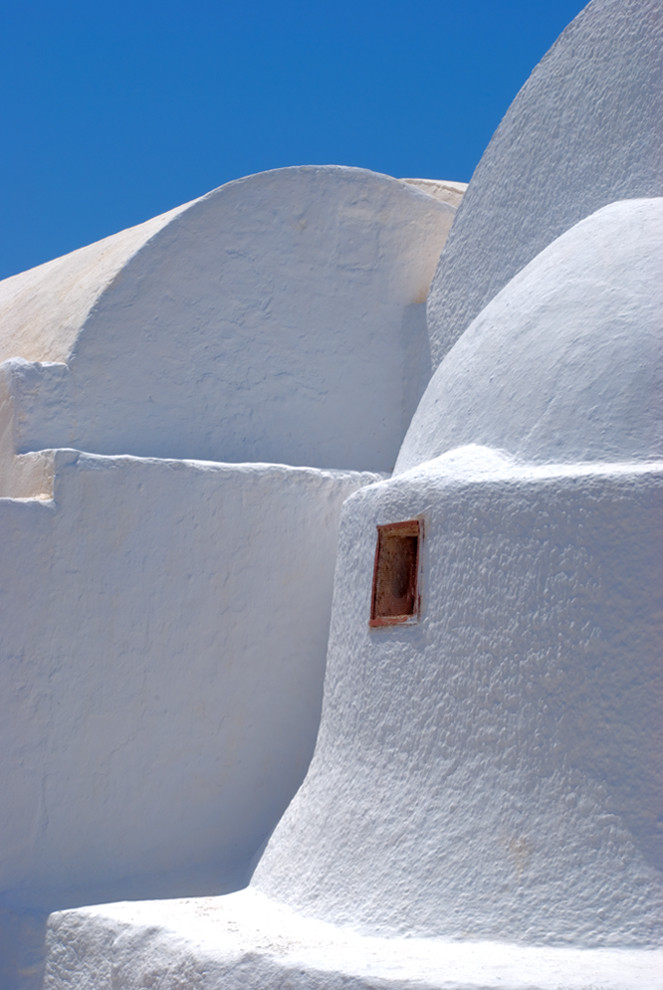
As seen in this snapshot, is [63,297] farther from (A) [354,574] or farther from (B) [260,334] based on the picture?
(A) [354,574]

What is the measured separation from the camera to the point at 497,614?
5.46 m

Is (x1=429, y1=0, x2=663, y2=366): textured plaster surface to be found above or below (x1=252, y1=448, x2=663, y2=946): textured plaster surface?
above

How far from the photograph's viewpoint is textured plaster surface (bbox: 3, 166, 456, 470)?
791 centimetres

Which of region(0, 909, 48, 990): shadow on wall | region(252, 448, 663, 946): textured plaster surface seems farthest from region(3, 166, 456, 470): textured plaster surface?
region(0, 909, 48, 990): shadow on wall

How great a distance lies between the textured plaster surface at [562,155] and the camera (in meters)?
7.06

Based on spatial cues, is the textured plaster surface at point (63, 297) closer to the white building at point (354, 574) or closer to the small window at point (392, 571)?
the white building at point (354, 574)

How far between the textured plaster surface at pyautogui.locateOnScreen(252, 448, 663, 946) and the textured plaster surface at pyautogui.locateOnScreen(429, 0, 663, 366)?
2.20 meters

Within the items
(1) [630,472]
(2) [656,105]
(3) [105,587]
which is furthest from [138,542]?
(2) [656,105]

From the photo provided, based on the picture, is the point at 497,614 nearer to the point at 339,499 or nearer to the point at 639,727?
the point at 639,727

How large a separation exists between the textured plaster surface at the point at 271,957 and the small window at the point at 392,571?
1.51 meters

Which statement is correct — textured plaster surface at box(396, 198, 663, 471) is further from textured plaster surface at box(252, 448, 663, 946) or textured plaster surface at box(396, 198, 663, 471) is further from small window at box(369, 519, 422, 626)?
small window at box(369, 519, 422, 626)

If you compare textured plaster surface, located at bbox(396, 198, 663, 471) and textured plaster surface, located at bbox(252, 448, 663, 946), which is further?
textured plaster surface, located at bbox(396, 198, 663, 471)

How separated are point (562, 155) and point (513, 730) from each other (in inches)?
152

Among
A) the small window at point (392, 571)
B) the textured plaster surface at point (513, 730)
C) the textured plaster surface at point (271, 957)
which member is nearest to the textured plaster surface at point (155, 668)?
the textured plaster surface at point (271, 957)
